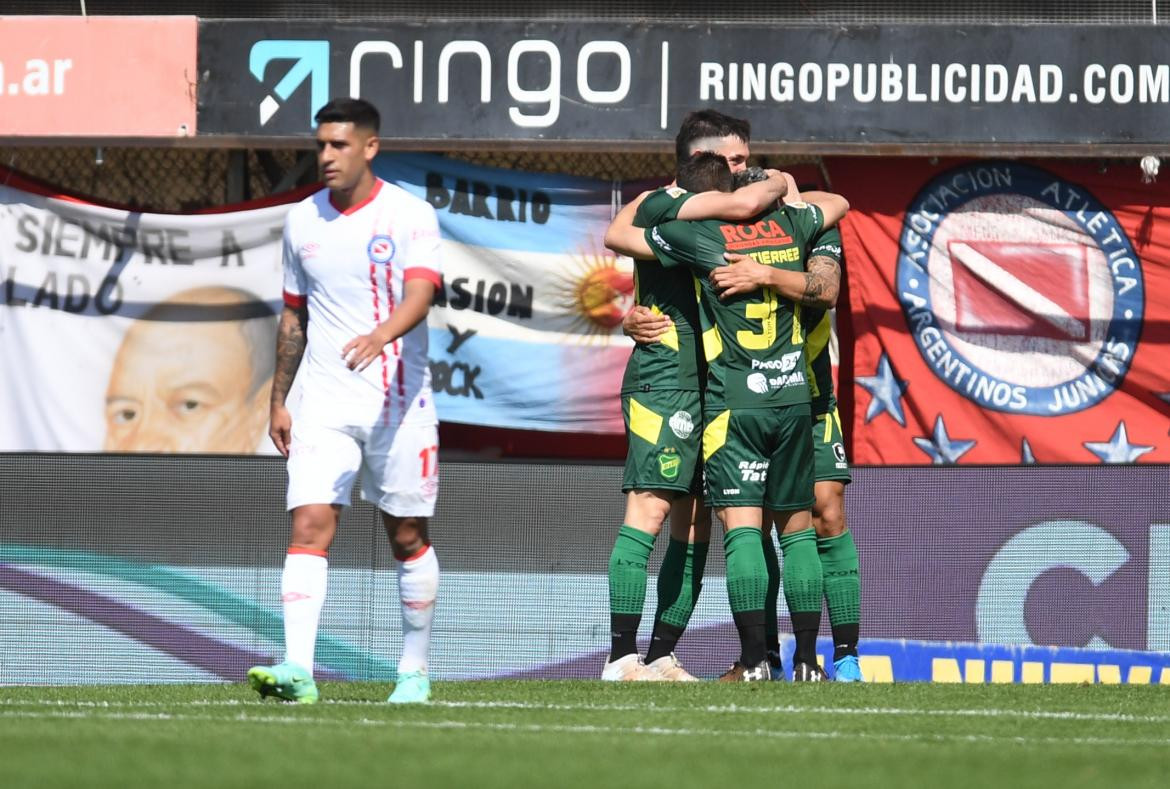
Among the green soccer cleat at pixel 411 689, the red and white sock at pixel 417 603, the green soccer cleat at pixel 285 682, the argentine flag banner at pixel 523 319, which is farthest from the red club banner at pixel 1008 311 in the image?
the green soccer cleat at pixel 285 682

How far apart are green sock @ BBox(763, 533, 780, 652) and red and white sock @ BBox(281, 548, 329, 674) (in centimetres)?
203

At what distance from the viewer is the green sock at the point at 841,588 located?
7230mm

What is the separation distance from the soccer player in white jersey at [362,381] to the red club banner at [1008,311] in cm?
429

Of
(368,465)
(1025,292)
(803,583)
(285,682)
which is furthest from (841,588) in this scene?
(1025,292)

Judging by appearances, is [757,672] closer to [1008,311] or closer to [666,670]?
[666,670]

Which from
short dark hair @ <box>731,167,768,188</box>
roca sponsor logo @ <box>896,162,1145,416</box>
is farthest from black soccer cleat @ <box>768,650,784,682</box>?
roca sponsor logo @ <box>896,162,1145,416</box>

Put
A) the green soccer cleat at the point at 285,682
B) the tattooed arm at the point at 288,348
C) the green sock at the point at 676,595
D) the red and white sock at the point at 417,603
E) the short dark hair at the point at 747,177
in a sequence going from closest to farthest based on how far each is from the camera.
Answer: the green soccer cleat at the point at 285,682, the red and white sock at the point at 417,603, the tattooed arm at the point at 288,348, the short dark hair at the point at 747,177, the green sock at the point at 676,595

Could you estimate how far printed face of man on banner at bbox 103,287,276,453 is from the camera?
33.0 ft

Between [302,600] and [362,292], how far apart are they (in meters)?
1.00

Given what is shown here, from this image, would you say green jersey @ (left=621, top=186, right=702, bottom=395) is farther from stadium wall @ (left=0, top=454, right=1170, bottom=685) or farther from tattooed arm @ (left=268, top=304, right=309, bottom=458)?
stadium wall @ (left=0, top=454, right=1170, bottom=685)

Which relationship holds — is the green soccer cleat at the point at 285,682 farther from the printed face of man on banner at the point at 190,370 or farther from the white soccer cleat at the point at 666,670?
the printed face of man on banner at the point at 190,370

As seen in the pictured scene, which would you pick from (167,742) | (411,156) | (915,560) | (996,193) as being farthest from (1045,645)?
(167,742)

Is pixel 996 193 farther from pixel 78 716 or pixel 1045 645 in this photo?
pixel 78 716

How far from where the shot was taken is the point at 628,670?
23.1 ft
